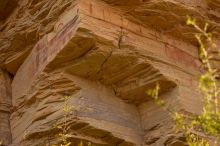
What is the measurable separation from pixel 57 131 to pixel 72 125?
0.27m

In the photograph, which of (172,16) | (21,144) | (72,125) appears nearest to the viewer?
(72,125)

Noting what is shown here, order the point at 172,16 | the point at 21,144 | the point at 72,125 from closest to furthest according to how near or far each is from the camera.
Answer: the point at 72,125
the point at 21,144
the point at 172,16

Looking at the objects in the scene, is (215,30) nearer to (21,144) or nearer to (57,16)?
(57,16)

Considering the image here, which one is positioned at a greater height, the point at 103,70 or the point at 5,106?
the point at 103,70

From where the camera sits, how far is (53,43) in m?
8.02

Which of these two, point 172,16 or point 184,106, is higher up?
point 172,16

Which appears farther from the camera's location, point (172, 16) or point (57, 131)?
point (172, 16)

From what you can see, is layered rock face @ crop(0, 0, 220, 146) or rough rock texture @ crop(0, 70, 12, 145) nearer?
layered rock face @ crop(0, 0, 220, 146)

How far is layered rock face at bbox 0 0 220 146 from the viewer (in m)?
7.54

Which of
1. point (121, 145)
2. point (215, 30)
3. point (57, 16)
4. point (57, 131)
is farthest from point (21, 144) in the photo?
point (215, 30)

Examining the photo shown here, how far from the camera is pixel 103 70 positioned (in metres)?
7.89

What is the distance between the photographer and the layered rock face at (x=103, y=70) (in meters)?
7.54

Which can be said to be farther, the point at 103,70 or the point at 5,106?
the point at 5,106

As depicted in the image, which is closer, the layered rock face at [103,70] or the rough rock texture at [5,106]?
the layered rock face at [103,70]
